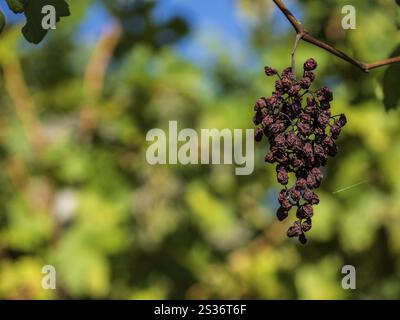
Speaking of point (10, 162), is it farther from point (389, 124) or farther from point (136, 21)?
point (389, 124)

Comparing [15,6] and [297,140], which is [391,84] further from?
[15,6]

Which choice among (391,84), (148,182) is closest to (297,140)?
(391,84)

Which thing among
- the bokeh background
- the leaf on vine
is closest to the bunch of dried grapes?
the leaf on vine

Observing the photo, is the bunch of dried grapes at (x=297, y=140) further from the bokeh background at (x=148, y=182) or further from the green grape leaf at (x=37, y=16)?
the bokeh background at (x=148, y=182)

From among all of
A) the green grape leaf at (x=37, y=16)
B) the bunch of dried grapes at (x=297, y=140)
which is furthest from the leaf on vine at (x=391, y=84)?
the green grape leaf at (x=37, y=16)

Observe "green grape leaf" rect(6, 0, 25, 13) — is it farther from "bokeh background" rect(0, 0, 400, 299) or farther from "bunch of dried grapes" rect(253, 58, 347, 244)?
"bokeh background" rect(0, 0, 400, 299)
